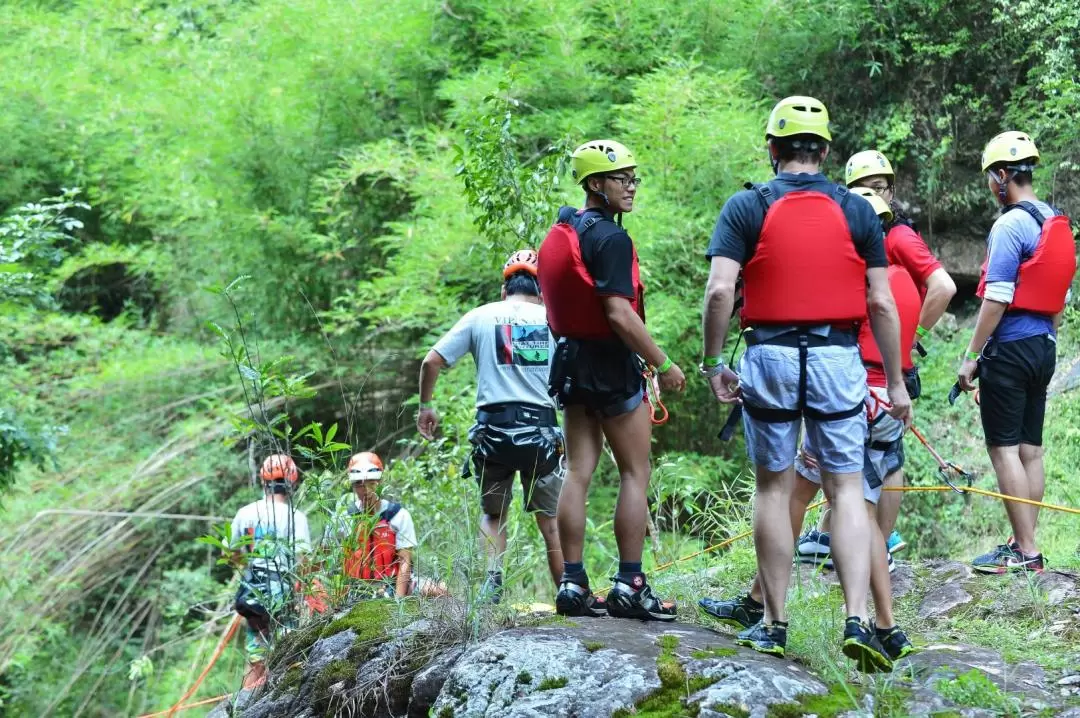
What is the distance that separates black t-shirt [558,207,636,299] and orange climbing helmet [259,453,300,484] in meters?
1.40

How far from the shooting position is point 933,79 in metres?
10.8

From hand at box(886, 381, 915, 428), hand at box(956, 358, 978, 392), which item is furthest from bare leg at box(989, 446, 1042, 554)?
hand at box(886, 381, 915, 428)

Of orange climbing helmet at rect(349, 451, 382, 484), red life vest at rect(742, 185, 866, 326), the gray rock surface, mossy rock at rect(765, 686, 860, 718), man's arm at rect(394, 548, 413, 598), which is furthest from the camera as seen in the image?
orange climbing helmet at rect(349, 451, 382, 484)

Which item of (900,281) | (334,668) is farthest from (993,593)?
(334,668)

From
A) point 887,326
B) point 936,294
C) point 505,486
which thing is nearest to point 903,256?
point 936,294

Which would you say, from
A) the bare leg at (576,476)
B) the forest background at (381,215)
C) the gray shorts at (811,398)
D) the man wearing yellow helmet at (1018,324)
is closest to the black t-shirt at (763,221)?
the gray shorts at (811,398)

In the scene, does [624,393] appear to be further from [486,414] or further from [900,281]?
[900,281]

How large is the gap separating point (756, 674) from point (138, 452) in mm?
9322

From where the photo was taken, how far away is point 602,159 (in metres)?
3.87

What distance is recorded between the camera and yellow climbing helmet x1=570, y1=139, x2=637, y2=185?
387 centimetres

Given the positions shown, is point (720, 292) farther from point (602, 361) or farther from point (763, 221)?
point (602, 361)

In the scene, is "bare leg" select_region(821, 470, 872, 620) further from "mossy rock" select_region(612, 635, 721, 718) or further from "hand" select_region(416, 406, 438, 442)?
"hand" select_region(416, 406, 438, 442)

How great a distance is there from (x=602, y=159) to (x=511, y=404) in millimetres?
1290

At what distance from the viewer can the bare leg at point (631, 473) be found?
153 inches
